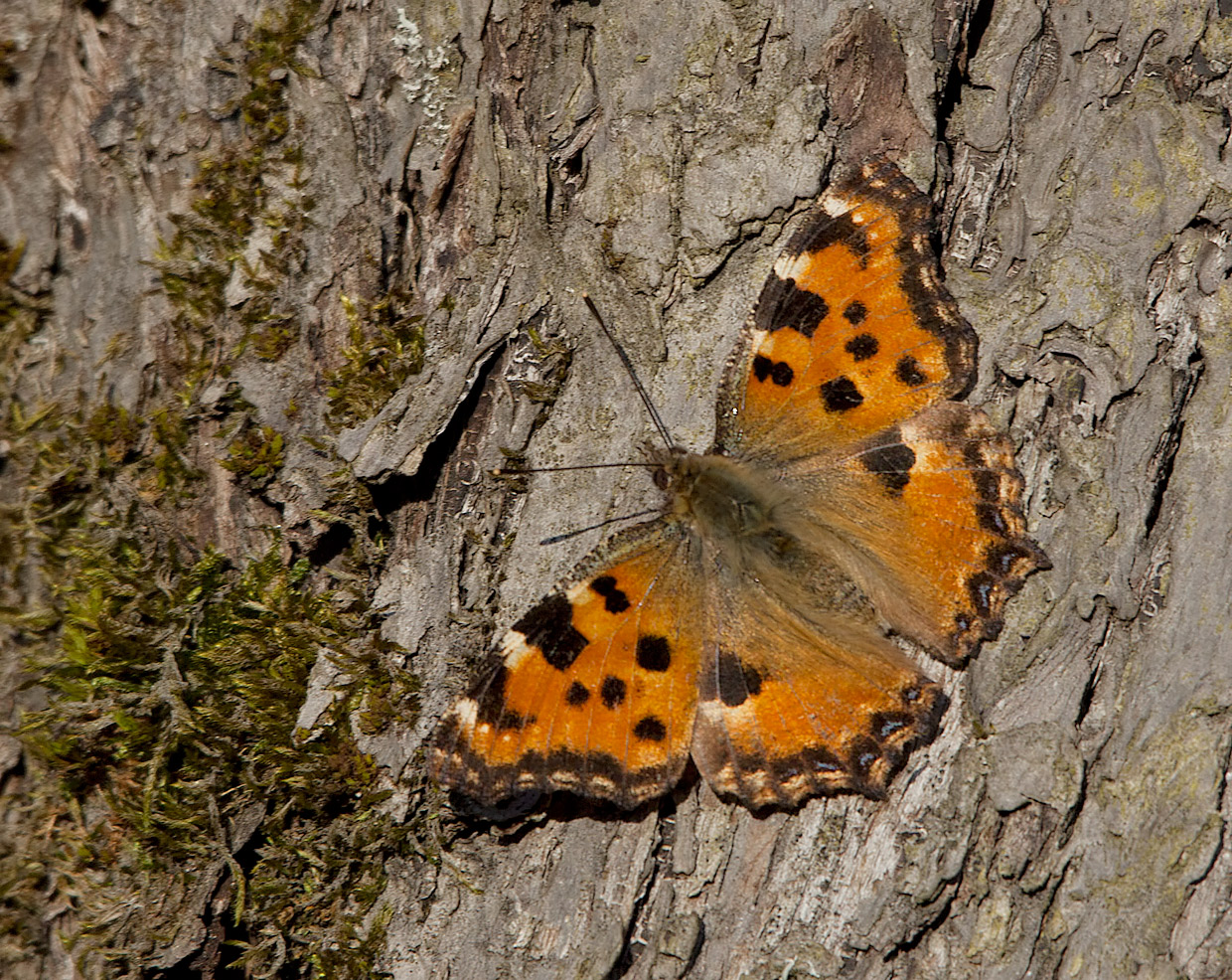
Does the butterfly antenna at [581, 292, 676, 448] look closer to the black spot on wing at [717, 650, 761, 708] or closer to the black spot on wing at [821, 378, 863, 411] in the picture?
the black spot on wing at [821, 378, 863, 411]

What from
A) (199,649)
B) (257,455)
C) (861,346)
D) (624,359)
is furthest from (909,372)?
(199,649)

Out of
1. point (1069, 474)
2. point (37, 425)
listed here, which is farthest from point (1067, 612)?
point (37, 425)

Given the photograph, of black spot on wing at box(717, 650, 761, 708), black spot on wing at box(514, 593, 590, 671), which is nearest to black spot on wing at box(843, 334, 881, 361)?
black spot on wing at box(717, 650, 761, 708)

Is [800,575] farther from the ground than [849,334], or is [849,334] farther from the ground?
[849,334]

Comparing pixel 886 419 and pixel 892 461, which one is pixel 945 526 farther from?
pixel 886 419

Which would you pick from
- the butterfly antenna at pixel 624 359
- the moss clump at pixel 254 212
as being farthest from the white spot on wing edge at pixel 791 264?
the moss clump at pixel 254 212

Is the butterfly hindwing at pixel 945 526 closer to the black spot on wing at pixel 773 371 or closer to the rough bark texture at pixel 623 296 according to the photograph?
the rough bark texture at pixel 623 296
